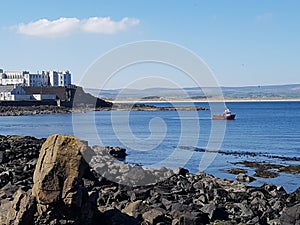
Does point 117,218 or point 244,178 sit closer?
point 117,218

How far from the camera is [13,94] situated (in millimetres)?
136125

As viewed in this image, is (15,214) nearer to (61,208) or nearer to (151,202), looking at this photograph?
(61,208)

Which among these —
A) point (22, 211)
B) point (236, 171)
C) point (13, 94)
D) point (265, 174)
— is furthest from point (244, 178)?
point (13, 94)

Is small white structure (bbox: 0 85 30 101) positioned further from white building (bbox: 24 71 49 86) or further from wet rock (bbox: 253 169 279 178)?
wet rock (bbox: 253 169 279 178)

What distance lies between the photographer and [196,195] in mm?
22281

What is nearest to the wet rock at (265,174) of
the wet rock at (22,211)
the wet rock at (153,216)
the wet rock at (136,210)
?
the wet rock at (136,210)

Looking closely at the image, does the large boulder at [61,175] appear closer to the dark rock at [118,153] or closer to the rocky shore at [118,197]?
the rocky shore at [118,197]

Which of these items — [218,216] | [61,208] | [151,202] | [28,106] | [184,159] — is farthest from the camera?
[28,106]

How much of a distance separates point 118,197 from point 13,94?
395 feet

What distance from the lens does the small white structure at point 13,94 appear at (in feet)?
446

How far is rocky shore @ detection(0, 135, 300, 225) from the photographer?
14594 mm

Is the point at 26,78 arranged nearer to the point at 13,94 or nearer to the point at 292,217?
the point at 13,94

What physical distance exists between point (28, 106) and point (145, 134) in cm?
7248

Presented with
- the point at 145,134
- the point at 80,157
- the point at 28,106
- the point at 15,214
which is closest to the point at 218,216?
the point at 80,157
